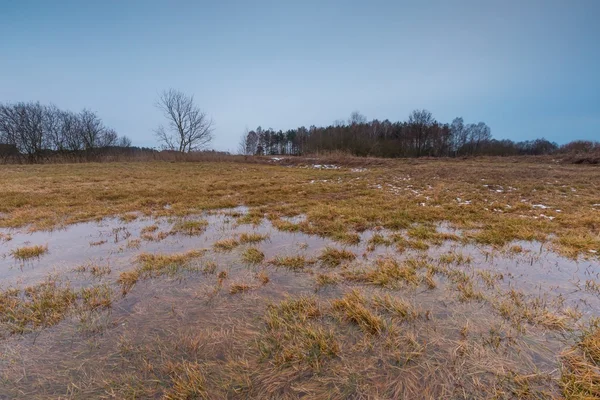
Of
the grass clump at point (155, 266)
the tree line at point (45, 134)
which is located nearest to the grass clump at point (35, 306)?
the grass clump at point (155, 266)

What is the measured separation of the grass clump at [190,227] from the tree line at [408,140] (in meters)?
39.7

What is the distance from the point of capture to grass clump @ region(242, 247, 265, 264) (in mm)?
3677

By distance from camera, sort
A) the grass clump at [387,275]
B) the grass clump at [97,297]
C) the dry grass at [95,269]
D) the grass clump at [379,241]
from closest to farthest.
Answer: the grass clump at [97,297], the grass clump at [387,275], the dry grass at [95,269], the grass clump at [379,241]

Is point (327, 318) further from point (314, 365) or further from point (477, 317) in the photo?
point (477, 317)

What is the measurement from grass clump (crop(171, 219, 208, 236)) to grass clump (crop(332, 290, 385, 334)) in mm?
3683

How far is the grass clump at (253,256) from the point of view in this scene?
3677 mm

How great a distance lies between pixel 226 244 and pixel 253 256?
0.79 meters

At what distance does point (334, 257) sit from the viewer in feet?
12.4

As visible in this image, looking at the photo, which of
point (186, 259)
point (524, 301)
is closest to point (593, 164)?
point (524, 301)

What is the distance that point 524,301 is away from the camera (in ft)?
8.41

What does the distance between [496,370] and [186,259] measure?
3822mm

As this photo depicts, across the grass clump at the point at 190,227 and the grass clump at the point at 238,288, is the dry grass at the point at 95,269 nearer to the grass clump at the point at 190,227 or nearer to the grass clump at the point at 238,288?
the grass clump at the point at 190,227

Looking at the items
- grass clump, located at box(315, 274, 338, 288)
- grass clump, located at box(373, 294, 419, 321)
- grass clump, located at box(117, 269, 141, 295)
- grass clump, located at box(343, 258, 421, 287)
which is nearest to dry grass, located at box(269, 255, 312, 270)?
grass clump, located at box(315, 274, 338, 288)

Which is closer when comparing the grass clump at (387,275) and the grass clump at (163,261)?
the grass clump at (387,275)
